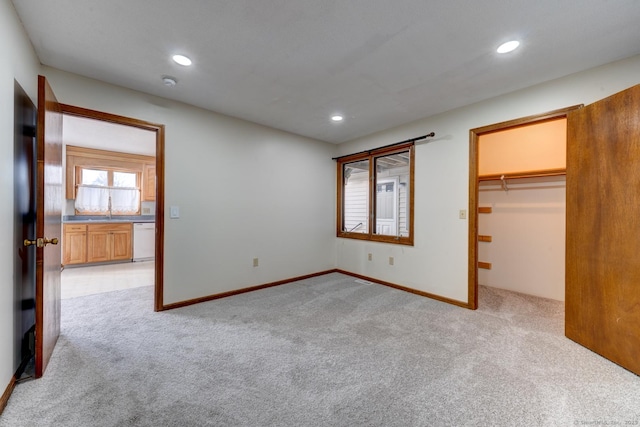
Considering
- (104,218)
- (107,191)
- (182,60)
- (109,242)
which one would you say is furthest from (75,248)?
(182,60)

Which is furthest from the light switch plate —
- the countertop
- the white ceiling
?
the countertop

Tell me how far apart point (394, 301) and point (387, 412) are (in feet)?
6.28

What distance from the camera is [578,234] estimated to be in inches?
89.4

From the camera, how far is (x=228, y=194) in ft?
11.5

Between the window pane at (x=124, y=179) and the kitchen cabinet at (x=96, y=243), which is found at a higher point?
the window pane at (x=124, y=179)

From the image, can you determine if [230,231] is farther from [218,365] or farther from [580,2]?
[580,2]

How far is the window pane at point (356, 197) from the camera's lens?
4.61 m

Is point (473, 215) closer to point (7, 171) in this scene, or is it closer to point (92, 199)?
point (7, 171)

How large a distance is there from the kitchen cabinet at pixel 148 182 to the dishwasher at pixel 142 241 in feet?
2.36

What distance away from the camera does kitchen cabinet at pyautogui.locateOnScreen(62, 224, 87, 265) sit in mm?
5027

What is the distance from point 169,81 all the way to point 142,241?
14.9 feet

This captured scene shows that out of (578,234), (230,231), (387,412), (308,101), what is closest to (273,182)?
(230,231)

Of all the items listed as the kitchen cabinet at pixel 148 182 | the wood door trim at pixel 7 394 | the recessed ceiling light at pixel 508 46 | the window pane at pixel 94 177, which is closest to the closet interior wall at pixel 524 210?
the recessed ceiling light at pixel 508 46

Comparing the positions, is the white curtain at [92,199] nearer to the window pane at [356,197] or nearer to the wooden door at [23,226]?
the wooden door at [23,226]
